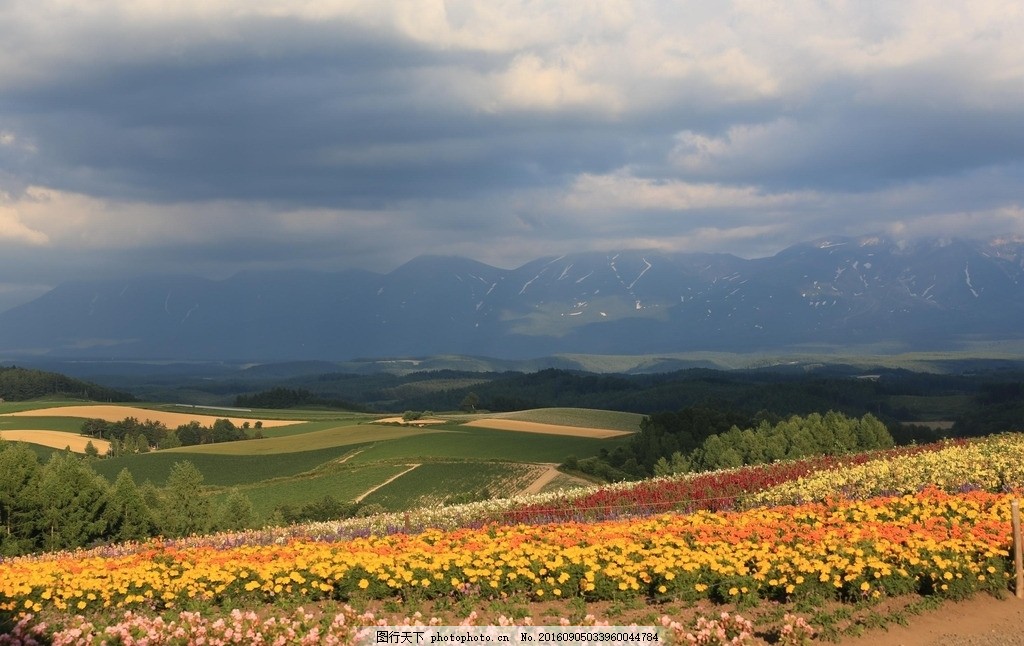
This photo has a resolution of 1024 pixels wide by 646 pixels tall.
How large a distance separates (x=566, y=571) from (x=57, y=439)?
107222mm

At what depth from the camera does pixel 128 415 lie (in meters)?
136

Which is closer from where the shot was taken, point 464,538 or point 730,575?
point 730,575

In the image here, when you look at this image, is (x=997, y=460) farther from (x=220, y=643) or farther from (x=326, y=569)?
(x=220, y=643)

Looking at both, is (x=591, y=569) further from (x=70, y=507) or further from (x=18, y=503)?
(x=18, y=503)

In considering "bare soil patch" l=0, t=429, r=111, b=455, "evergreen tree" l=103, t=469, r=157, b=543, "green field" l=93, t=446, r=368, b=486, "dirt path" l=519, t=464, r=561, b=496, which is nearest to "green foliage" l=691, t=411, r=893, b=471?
"dirt path" l=519, t=464, r=561, b=496

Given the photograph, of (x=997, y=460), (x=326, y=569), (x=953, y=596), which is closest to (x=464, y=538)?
(x=326, y=569)

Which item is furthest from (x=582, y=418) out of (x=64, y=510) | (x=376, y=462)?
(x=64, y=510)

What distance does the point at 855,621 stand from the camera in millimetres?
15562

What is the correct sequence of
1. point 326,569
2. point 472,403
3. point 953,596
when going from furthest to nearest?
1. point 472,403
2. point 326,569
3. point 953,596

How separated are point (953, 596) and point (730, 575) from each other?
3710 millimetres

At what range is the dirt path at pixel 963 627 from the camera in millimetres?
15047

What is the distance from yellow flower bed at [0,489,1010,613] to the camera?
16719mm

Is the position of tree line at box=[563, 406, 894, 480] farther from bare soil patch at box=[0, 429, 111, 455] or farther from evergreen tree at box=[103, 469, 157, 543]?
bare soil patch at box=[0, 429, 111, 455]

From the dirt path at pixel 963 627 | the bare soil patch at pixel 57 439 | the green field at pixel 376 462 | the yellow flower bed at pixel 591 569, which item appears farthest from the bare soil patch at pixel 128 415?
the dirt path at pixel 963 627
